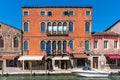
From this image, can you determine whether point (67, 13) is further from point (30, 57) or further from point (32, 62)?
point (32, 62)

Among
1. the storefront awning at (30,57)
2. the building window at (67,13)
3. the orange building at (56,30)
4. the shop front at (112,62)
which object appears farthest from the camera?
the building window at (67,13)

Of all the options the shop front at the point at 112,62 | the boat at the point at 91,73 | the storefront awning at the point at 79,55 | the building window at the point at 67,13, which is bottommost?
the boat at the point at 91,73

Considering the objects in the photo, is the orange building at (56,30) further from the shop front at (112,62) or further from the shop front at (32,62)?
the shop front at (112,62)

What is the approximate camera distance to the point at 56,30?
143ft

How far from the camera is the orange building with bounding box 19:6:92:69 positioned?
1711 inches

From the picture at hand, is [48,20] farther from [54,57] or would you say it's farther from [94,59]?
[94,59]

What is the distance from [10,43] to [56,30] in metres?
7.38

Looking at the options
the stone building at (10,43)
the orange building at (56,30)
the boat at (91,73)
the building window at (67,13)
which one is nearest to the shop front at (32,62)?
the orange building at (56,30)

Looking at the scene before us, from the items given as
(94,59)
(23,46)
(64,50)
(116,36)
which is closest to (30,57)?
(23,46)

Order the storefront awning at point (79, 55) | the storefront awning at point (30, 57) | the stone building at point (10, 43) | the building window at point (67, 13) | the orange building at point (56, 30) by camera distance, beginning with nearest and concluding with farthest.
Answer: the storefront awning at point (30, 57) → the storefront awning at point (79, 55) → the stone building at point (10, 43) → the orange building at point (56, 30) → the building window at point (67, 13)

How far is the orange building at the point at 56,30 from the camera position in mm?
43469

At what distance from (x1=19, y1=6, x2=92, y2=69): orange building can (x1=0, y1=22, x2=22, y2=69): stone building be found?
945 mm

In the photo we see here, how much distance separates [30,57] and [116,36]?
543 inches

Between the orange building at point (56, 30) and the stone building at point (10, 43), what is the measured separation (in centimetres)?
95
